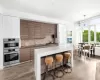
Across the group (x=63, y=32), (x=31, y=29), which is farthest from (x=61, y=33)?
(x=31, y=29)

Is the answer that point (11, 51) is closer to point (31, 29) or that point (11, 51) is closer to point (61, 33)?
point (31, 29)

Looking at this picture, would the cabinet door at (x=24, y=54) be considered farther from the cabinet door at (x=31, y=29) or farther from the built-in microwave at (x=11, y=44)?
the cabinet door at (x=31, y=29)

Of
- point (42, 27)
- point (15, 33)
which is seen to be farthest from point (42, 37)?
point (15, 33)

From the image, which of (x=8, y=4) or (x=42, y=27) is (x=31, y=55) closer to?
(x=42, y=27)

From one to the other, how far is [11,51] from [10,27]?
1.13 m

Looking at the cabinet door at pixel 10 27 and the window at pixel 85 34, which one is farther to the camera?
the window at pixel 85 34

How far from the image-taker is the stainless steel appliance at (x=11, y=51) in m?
3.79

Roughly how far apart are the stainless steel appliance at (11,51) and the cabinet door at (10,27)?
230 mm

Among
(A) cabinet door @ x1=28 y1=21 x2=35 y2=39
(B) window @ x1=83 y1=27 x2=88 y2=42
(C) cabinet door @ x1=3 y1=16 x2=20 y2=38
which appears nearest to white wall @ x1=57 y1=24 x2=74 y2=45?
(B) window @ x1=83 y1=27 x2=88 y2=42

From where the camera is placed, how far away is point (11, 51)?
155 inches

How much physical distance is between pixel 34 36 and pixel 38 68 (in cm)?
286

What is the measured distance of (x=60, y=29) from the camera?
20.5 feet

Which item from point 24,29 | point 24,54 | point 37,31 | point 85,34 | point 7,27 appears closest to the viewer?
point 7,27

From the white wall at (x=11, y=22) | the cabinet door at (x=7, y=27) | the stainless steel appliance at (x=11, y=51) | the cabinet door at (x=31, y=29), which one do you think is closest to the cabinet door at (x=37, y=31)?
the cabinet door at (x=31, y=29)
